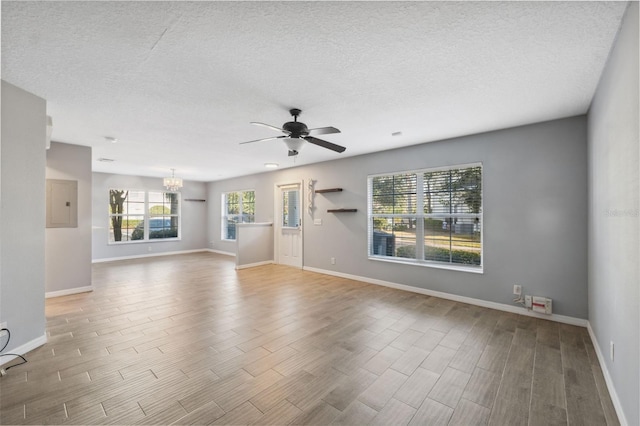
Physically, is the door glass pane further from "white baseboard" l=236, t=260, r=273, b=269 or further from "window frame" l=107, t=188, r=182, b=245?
"window frame" l=107, t=188, r=182, b=245

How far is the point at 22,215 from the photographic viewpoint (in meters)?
2.58

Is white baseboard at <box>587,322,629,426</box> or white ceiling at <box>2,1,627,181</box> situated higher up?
white ceiling at <box>2,1,627,181</box>

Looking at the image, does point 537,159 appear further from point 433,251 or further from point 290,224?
point 290,224

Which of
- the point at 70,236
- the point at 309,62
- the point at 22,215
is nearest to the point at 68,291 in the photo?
the point at 70,236

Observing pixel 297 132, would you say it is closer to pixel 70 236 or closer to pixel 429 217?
pixel 429 217

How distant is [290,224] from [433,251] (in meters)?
3.62

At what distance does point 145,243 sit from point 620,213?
9.85 meters

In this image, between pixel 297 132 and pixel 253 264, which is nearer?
pixel 297 132

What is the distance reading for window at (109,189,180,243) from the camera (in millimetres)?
7848

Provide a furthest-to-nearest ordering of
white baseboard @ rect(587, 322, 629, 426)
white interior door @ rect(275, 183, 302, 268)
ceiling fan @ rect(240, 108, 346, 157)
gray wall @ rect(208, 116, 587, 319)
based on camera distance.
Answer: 1. white interior door @ rect(275, 183, 302, 268)
2. gray wall @ rect(208, 116, 587, 319)
3. ceiling fan @ rect(240, 108, 346, 157)
4. white baseboard @ rect(587, 322, 629, 426)

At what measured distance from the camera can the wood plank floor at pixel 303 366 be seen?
5.82 ft

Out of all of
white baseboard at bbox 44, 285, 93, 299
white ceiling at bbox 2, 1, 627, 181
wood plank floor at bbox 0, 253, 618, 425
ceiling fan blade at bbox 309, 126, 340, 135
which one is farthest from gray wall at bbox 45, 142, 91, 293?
ceiling fan blade at bbox 309, 126, 340, 135

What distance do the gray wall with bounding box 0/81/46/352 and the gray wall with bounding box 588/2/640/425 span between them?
4.62m

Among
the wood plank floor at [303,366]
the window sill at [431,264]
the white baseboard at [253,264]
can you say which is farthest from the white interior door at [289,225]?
the wood plank floor at [303,366]
